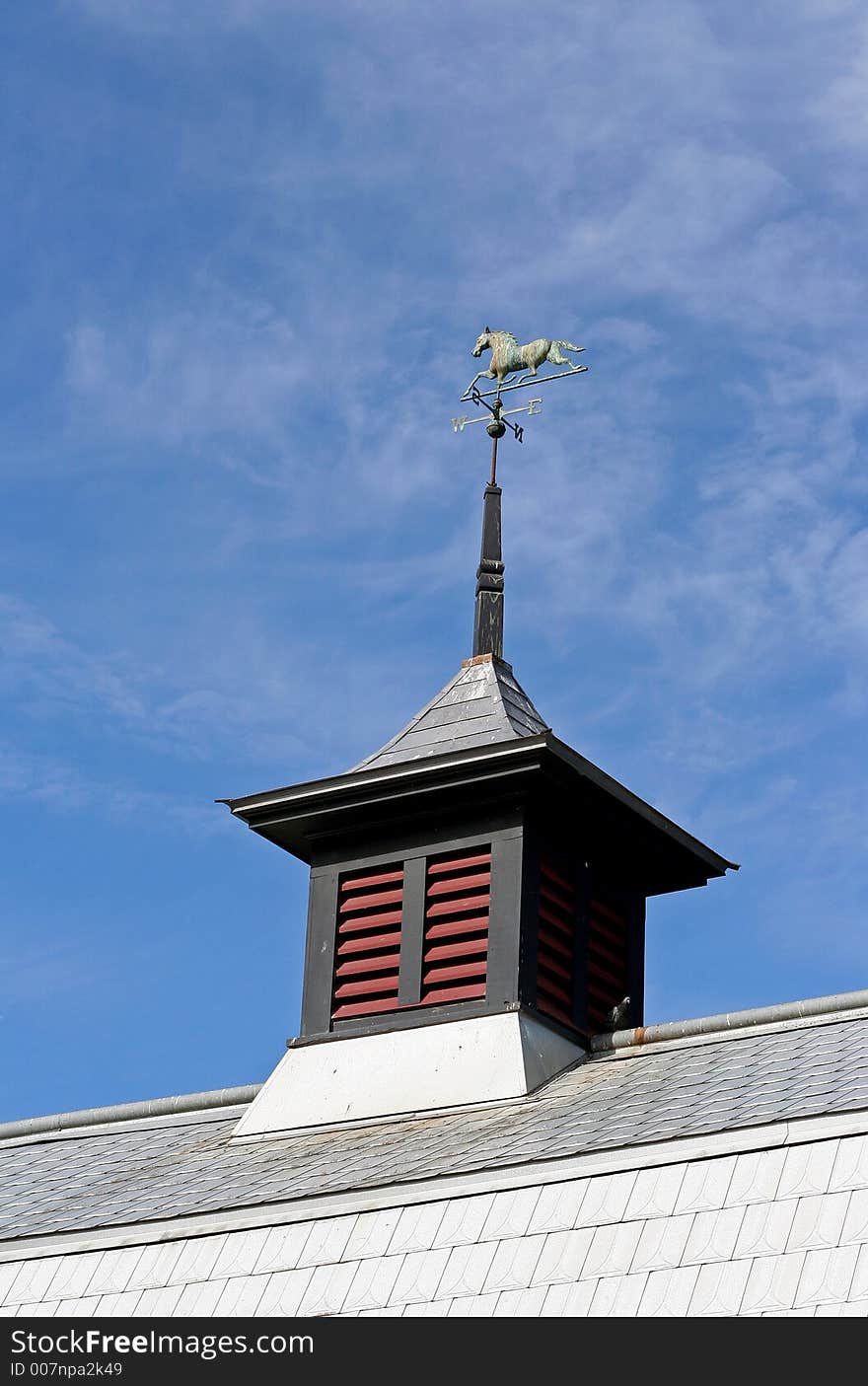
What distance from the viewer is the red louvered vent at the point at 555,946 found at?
20.6 meters

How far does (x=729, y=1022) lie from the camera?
19297mm

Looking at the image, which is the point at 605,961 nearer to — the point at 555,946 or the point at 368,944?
the point at 555,946

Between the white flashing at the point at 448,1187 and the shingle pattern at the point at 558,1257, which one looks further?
the white flashing at the point at 448,1187

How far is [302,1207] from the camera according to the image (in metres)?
16.1

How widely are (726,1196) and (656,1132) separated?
131 cm

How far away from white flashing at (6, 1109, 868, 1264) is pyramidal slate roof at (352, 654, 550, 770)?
5905mm

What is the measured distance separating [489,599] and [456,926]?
170 inches

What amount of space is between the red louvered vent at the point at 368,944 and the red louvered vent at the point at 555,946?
1381 millimetres

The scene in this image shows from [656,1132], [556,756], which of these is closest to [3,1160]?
[556,756]

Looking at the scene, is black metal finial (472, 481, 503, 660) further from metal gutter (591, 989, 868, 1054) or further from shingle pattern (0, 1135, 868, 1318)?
shingle pattern (0, 1135, 868, 1318)

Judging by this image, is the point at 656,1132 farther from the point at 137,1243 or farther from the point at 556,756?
the point at 556,756

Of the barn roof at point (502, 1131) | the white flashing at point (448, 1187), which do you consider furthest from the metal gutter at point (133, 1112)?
the white flashing at point (448, 1187)

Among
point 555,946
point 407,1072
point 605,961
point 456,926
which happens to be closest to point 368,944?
point 456,926

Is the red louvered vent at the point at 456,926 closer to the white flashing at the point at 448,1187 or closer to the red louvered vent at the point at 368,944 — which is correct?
the red louvered vent at the point at 368,944
